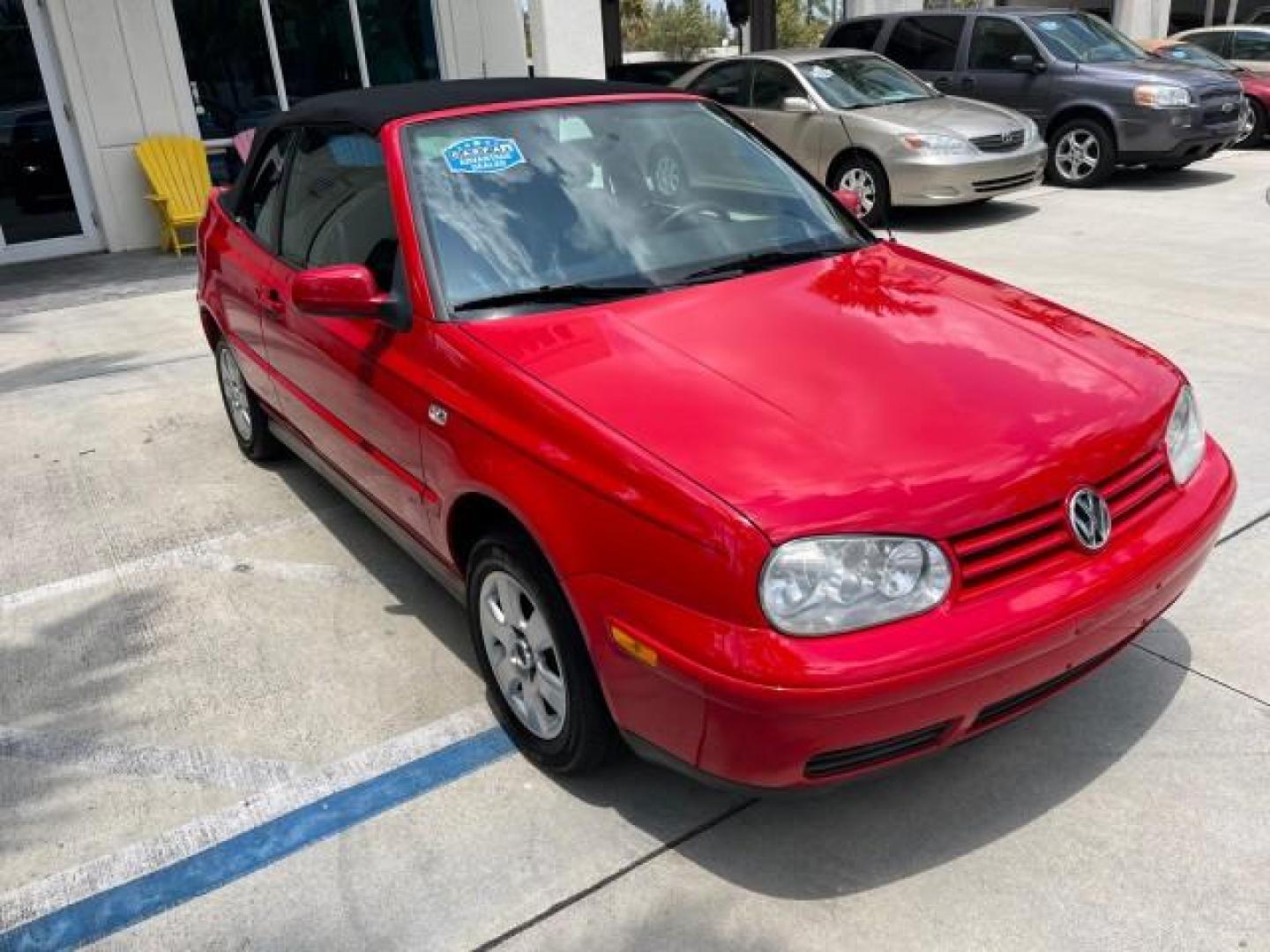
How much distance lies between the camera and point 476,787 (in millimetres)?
2850

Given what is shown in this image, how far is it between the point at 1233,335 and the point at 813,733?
17.1 ft

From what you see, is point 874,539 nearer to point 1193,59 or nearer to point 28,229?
point 28,229

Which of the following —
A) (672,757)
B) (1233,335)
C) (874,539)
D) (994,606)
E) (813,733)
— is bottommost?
(1233,335)

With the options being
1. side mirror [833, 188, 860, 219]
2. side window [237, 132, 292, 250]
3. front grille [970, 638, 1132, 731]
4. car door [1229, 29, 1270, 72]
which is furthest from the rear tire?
car door [1229, 29, 1270, 72]

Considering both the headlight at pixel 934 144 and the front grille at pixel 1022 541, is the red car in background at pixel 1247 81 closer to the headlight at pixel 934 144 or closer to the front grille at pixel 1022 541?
the headlight at pixel 934 144

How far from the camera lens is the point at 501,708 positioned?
3.02 m

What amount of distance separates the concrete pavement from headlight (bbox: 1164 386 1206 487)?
27.6 inches

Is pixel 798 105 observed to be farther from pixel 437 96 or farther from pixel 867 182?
pixel 437 96

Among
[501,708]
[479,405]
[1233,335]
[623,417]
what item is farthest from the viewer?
[1233,335]

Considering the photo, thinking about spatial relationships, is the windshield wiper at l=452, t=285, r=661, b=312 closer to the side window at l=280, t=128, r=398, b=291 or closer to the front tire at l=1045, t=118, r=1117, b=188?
the side window at l=280, t=128, r=398, b=291

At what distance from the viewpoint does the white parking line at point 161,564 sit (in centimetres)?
405

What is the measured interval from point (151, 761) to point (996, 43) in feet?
38.5

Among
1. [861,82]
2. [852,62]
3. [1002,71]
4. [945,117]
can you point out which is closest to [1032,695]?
[945,117]

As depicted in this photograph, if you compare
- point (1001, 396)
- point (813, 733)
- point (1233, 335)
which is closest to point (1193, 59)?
point (1233, 335)
